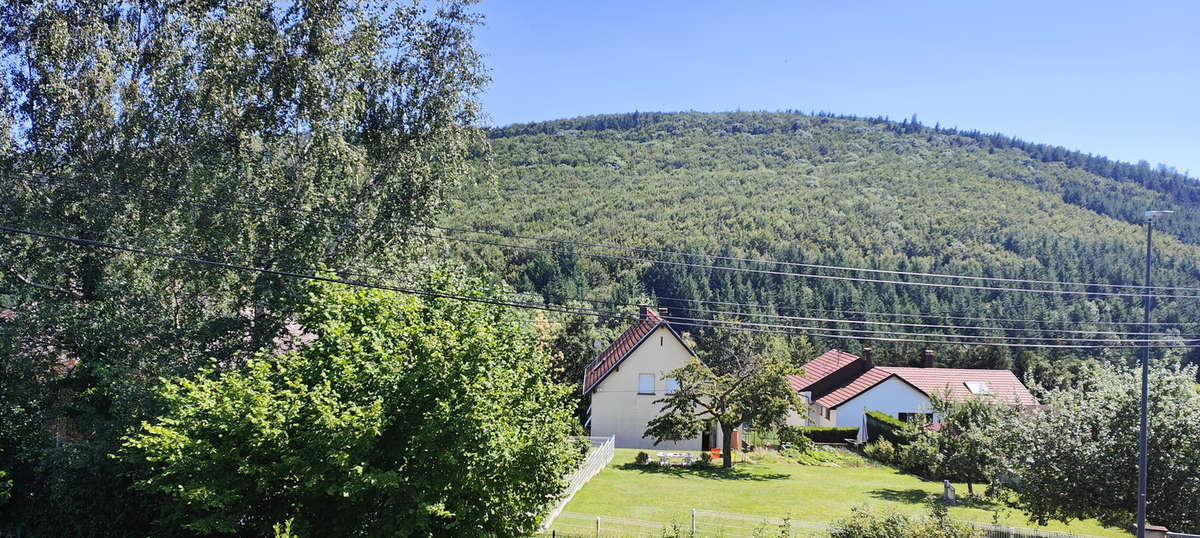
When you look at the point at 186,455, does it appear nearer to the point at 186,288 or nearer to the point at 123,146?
the point at 186,288

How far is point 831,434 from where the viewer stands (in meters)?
46.2

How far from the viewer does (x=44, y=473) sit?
16859 mm

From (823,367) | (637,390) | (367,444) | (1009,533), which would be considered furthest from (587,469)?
(823,367)

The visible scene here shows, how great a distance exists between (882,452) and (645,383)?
12986 mm

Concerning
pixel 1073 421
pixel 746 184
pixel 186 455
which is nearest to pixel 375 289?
pixel 186 455

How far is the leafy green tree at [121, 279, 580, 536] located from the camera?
478 inches

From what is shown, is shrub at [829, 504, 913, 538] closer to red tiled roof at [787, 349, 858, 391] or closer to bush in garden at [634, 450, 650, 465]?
bush in garden at [634, 450, 650, 465]

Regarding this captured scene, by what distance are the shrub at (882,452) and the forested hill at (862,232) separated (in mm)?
9580

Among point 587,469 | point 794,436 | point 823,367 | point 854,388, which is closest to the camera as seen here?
point 587,469

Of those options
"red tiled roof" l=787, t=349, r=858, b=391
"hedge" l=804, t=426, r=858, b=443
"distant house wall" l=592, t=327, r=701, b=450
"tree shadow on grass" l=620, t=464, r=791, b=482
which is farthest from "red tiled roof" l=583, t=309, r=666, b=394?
"red tiled roof" l=787, t=349, r=858, b=391

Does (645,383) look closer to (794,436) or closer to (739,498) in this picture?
(794,436)

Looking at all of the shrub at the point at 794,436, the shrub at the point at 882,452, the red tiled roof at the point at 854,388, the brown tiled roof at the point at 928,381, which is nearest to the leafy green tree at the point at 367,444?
the shrub at the point at 794,436

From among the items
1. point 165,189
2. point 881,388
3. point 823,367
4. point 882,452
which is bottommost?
point 882,452

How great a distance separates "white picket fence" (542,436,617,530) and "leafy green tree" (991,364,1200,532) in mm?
11864
